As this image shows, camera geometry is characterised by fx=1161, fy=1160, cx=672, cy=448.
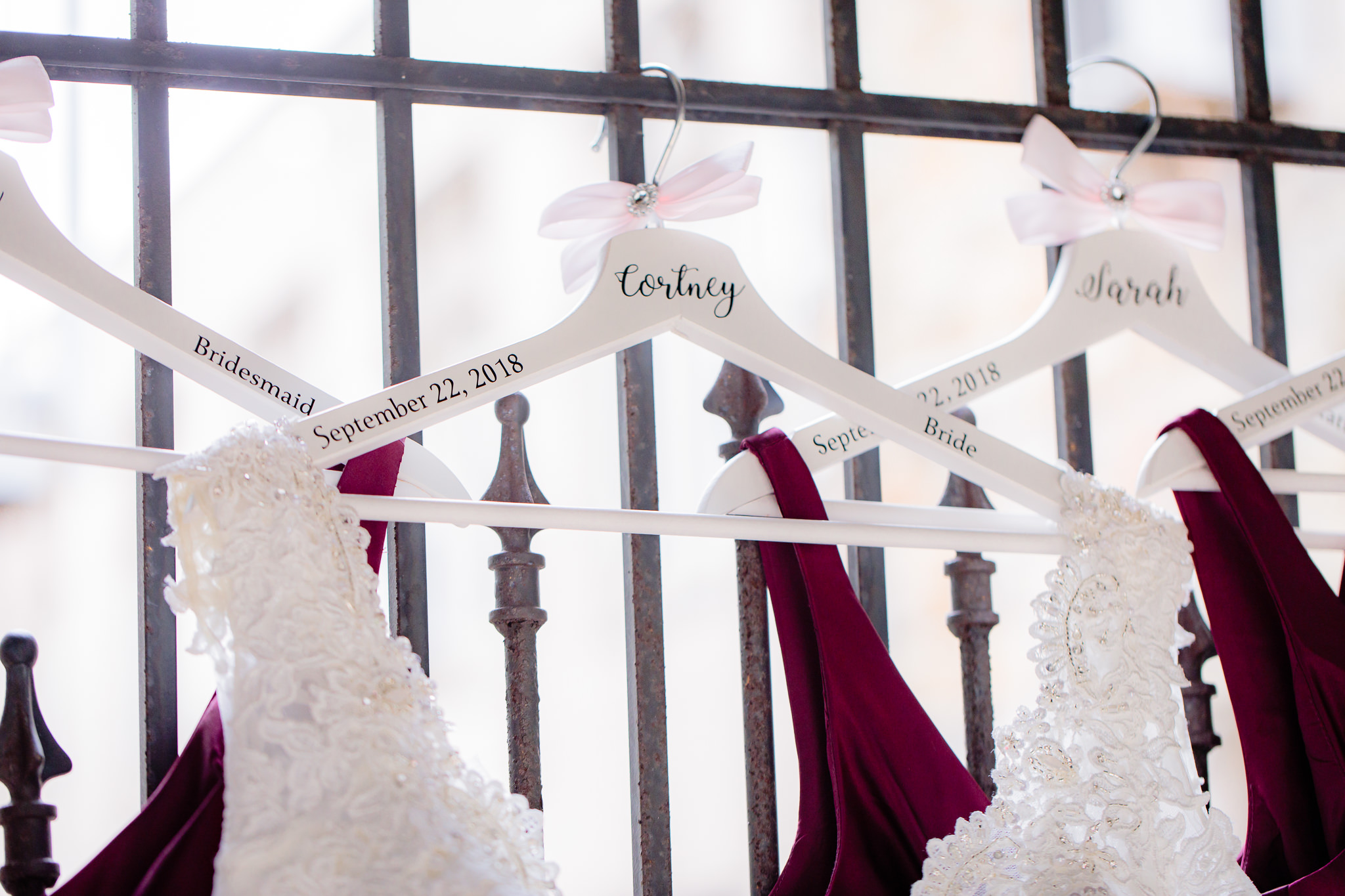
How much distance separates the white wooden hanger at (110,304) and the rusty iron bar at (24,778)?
0.98 feet

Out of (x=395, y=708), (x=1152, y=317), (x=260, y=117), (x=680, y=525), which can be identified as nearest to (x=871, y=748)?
(x=680, y=525)

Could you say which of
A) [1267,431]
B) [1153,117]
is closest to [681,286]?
[1267,431]

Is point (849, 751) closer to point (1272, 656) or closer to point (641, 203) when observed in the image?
point (1272, 656)

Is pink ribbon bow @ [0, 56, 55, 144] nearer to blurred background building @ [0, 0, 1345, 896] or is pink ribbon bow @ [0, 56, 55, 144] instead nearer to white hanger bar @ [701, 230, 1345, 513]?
blurred background building @ [0, 0, 1345, 896]

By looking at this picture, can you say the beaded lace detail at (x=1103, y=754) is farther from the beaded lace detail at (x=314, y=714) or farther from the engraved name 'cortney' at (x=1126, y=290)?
the beaded lace detail at (x=314, y=714)

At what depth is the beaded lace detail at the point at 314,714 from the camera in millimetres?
889

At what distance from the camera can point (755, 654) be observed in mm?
1266

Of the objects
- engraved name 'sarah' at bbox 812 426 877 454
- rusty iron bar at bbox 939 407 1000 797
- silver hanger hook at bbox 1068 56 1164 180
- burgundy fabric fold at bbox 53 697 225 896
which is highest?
silver hanger hook at bbox 1068 56 1164 180

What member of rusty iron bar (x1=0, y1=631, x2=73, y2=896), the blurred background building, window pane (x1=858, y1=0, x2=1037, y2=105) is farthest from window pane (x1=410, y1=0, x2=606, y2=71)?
rusty iron bar (x1=0, y1=631, x2=73, y2=896)

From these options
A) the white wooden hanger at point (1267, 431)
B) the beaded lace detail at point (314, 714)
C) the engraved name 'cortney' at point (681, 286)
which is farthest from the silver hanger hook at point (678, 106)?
the white wooden hanger at point (1267, 431)

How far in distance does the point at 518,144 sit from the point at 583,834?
0.90 m

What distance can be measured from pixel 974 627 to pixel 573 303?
645mm

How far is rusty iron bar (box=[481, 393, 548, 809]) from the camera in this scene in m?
1.18

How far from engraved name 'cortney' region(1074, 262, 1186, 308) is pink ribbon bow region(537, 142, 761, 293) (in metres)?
0.38
